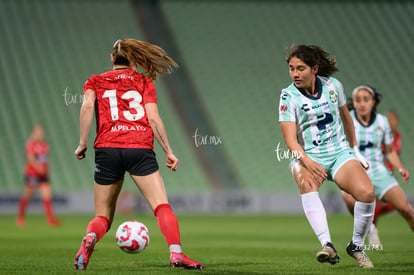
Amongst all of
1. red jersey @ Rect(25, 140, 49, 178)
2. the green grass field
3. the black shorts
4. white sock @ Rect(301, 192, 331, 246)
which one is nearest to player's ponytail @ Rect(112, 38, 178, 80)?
the black shorts

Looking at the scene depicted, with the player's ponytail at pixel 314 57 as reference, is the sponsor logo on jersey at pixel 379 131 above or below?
below

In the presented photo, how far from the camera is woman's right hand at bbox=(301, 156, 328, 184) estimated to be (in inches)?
225

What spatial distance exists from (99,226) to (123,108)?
1.04 metres

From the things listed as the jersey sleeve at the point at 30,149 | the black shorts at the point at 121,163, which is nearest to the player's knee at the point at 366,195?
the black shorts at the point at 121,163

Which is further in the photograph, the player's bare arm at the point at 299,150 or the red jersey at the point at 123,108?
the red jersey at the point at 123,108

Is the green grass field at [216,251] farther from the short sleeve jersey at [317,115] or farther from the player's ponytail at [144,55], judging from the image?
the player's ponytail at [144,55]

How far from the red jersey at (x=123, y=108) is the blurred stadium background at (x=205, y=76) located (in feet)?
43.1

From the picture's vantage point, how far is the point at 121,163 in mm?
5836

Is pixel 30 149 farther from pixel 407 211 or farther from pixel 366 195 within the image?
pixel 366 195

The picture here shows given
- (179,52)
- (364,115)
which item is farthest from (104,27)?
(364,115)

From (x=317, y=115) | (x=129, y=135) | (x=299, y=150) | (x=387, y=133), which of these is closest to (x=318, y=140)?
(x=317, y=115)

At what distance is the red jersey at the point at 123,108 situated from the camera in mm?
5859

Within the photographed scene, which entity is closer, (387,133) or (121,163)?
(121,163)

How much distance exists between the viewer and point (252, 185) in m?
21.0
